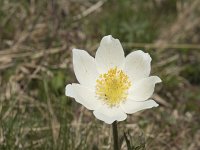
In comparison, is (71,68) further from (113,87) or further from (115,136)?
(115,136)

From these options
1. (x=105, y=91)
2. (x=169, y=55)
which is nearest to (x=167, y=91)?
(x=169, y=55)

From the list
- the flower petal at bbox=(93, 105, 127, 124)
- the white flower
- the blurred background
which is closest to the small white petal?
the white flower

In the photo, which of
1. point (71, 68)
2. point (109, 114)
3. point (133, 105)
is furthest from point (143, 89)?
point (71, 68)

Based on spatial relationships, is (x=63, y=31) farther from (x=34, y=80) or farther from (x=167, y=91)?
(x=167, y=91)

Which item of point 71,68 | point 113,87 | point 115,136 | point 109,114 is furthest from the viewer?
point 71,68

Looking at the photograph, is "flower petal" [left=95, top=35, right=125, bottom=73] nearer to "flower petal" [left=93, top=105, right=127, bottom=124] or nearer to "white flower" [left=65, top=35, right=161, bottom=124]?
"white flower" [left=65, top=35, right=161, bottom=124]

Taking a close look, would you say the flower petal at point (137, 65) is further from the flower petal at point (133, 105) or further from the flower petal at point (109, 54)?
the flower petal at point (133, 105)
